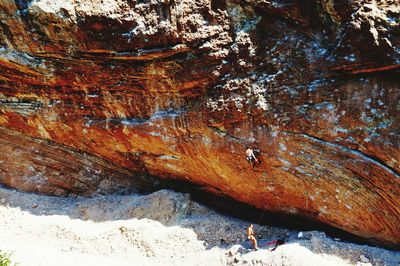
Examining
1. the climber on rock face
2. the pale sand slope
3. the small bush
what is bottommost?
the pale sand slope

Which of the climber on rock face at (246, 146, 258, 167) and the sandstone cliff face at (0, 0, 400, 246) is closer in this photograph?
the sandstone cliff face at (0, 0, 400, 246)

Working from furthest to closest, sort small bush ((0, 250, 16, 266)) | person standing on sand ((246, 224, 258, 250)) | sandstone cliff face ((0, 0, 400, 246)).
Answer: person standing on sand ((246, 224, 258, 250)) < small bush ((0, 250, 16, 266)) < sandstone cliff face ((0, 0, 400, 246))

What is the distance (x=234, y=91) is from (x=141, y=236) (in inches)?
186

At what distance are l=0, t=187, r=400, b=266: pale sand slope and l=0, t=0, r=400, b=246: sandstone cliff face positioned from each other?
2.53 feet

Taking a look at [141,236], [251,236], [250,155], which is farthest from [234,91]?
[141,236]

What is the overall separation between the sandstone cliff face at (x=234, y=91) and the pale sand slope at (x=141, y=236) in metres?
0.77

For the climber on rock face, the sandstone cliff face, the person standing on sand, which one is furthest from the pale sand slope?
the climber on rock face

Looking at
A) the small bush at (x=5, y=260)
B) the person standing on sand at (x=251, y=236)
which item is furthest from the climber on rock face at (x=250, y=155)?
the small bush at (x=5, y=260)

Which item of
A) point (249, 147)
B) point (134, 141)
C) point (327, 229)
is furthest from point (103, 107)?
Result: point (327, 229)

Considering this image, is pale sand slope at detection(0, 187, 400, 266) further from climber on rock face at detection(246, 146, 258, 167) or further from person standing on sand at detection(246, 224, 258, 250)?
climber on rock face at detection(246, 146, 258, 167)

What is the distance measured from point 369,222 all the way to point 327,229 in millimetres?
1237

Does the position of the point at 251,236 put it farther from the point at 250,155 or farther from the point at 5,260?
the point at 5,260

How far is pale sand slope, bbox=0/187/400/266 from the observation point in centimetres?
898

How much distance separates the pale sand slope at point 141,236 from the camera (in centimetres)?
898
